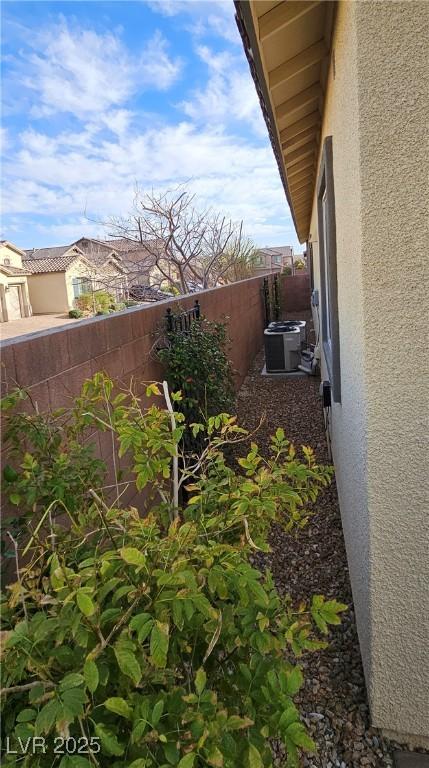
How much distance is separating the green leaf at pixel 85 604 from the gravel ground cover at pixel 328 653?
4.63 feet

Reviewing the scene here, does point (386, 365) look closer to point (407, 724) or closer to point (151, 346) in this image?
point (407, 724)

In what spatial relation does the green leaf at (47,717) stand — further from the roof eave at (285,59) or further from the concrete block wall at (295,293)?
the concrete block wall at (295,293)

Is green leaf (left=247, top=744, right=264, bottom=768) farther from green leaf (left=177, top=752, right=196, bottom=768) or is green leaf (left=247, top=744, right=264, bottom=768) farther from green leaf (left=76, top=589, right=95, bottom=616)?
green leaf (left=76, top=589, right=95, bottom=616)

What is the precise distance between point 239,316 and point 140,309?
5818mm

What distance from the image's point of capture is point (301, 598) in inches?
128

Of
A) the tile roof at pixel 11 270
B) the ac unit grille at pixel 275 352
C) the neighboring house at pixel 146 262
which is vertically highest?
the tile roof at pixel 11 270

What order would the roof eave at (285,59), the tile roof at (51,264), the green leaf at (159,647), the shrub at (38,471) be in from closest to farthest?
the green leaf at (159,647)
the shrub at (38,471)
the roof eave at (285,59)
the tile roof at (51,264)

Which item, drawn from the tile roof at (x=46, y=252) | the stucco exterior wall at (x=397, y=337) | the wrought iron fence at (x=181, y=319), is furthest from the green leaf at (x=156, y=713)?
the tile roof at (x=46, y=252)

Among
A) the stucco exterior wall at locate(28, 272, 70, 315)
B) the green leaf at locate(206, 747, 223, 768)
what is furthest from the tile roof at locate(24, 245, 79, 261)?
the green leaf at locate(206, 747, 223, 768)

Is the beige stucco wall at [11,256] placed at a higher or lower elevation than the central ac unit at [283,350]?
higher

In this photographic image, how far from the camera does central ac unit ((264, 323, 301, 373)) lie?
31.6 feet

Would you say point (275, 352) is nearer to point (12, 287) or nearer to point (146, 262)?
point (146, 262)

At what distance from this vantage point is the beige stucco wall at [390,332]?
1.82 metres

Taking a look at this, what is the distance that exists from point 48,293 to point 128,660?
38.2 metres
